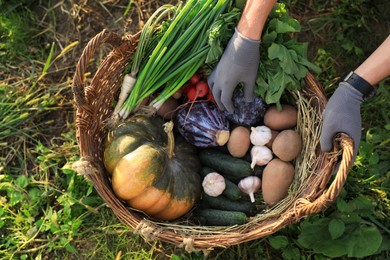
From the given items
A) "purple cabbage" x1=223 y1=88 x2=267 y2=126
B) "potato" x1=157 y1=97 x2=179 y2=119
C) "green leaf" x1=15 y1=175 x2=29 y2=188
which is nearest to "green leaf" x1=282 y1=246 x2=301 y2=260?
"purple cabbage" x1=223 y1=88 x2=267 y2=126

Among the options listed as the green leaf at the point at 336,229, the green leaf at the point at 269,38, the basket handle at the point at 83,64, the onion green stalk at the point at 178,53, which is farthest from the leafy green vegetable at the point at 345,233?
the basket handle at the point at 83,64

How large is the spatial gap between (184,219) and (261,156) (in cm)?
49

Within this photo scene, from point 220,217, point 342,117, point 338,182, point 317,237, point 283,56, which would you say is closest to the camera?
point 338,182

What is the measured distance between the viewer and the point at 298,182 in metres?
2.28

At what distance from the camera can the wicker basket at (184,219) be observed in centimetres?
209

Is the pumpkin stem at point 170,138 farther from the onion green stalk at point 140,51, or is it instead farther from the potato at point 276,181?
the potato at point 276,181

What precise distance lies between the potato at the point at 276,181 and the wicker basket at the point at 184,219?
0.12 ft

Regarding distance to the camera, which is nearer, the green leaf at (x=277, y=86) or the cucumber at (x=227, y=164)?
the green leaf at (x=277, y=86)

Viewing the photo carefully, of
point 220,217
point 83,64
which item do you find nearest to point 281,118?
point 220,217

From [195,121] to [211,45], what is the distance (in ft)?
1.28

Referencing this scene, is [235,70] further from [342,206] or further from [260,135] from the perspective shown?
[342,206]

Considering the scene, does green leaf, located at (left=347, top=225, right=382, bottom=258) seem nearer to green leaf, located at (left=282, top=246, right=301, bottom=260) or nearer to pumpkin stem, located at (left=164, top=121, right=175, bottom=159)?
green leaf, located at (left=282, top=246, right=301, bottom=260)

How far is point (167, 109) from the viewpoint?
8.11 ft

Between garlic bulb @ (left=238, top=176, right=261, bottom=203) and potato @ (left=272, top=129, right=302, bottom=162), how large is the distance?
0.54 feet
